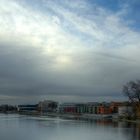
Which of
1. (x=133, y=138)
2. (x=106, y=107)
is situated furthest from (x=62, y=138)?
(x=106, y=107)

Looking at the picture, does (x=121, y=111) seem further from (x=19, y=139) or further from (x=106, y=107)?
(x=19, y=139)

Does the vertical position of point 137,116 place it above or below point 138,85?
below

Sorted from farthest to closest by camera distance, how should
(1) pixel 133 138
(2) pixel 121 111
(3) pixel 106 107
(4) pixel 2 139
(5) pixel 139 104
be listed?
1. (3) pixel 106 107
2. (2) pixel 121 111
3. (5) pixel 139 104
4. (1) pixel 133 138
5. (4) pixel 2 139

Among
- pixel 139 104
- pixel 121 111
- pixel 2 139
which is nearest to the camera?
pixel 2 139

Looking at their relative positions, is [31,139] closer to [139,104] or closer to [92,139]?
[92,139]

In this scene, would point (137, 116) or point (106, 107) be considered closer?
point (137, 116)

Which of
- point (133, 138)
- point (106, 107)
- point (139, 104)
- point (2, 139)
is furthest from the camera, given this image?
point (106, 107)

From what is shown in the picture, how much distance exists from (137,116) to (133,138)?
54627 mm

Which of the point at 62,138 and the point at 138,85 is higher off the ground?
the point at 138,85

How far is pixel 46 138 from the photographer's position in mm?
46625

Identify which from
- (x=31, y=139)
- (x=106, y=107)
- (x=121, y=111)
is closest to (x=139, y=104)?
(x=121, y=111)

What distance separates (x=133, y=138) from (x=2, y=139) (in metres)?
16.2

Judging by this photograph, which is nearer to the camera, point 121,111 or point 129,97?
point 129,97

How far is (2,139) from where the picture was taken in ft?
146
